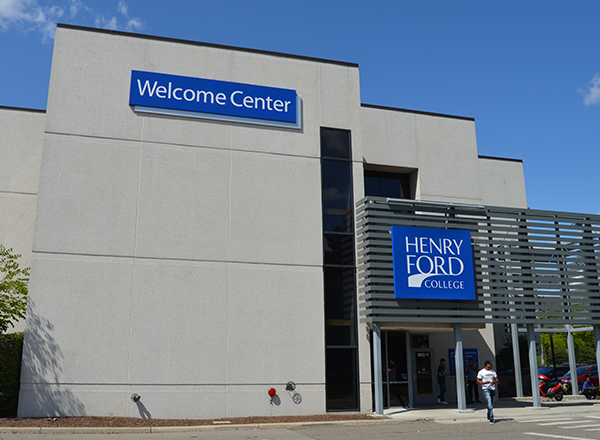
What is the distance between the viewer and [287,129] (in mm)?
19344

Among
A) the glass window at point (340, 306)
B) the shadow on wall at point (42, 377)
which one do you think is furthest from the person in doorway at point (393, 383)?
→ the shadow on wall at point (42, 377)

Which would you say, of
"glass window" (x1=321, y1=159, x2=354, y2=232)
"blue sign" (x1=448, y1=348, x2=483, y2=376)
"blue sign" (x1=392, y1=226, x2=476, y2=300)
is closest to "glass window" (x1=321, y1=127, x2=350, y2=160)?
"glass window" (x1=321, y1=159, x2=354, y2=232)

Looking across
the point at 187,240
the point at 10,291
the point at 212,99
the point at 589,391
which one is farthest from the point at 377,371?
the point at 10,291

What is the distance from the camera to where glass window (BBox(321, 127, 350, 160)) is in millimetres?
19766

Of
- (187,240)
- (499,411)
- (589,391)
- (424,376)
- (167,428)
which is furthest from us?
(589,391)

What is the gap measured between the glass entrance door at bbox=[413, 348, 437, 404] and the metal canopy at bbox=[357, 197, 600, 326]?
3015mm

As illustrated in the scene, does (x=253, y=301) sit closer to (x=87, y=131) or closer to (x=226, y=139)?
(x=226, y=139)

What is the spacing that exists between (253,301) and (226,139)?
573cm

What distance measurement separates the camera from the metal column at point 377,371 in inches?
687

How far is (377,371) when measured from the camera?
17.6m

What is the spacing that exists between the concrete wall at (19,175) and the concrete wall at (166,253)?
376cm

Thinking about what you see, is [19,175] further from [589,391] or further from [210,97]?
[589,391]

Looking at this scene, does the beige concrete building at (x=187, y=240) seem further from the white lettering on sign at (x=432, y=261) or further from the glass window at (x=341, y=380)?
the white lettering on sign at (x=432, y=261)

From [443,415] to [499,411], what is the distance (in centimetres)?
250
